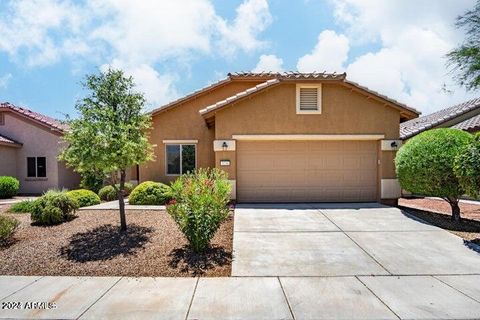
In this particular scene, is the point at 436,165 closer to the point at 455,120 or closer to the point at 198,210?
the point at 198,210

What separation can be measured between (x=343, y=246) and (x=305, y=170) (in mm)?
5688

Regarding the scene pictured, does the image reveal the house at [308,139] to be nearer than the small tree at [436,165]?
No

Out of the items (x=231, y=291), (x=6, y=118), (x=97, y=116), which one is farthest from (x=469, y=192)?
(x=6, y=118)

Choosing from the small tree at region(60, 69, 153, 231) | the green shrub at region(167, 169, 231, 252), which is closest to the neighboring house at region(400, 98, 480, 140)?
the green shrub at region(167, 169, 231, 252)

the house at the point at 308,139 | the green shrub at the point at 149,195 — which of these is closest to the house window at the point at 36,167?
the green shrub at the point at 149,195

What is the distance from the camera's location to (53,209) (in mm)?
9445

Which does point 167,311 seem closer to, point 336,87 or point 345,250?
point 345,250

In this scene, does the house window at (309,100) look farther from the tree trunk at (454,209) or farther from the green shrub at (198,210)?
the green shrub at (198,210)

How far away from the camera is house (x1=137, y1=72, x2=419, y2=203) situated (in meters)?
12.7

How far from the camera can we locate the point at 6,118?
1942 cm

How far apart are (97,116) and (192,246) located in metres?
4.25

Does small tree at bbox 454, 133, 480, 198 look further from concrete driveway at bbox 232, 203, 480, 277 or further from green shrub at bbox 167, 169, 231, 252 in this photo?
green shrub at bbox 167, 169, 231, 252

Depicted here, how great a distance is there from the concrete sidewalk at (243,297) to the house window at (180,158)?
1015 cm

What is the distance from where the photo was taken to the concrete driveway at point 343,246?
634 centimetres
